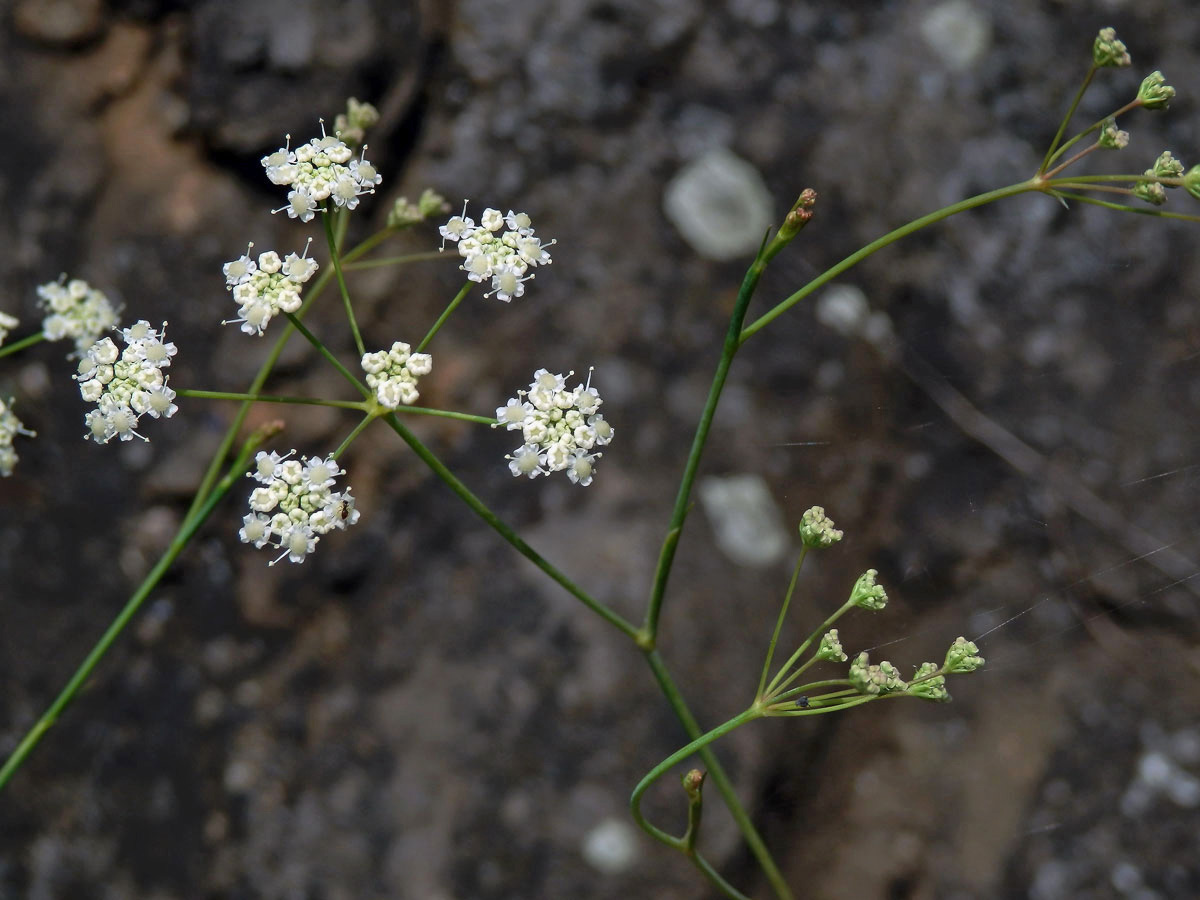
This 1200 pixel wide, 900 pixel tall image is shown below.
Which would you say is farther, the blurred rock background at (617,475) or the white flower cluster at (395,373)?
the blurred rock background at (617,475)

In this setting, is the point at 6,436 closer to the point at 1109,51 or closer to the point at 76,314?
the point at 76,314

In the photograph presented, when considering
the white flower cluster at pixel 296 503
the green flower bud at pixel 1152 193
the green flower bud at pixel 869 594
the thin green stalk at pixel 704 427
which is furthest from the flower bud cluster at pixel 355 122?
the green flower bud at pixel 1152 193

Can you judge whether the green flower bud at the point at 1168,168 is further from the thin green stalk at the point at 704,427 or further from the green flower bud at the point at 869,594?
the green flower bud at the point at 869,594

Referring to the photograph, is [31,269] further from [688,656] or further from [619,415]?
[688,656]

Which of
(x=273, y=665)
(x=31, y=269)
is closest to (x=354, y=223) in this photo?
(x=31, y=269)

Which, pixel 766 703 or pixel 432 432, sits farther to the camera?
pixel 432 432
